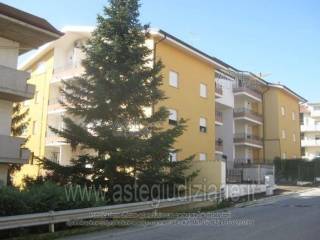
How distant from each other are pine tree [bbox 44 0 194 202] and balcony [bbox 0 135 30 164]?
2.16 m

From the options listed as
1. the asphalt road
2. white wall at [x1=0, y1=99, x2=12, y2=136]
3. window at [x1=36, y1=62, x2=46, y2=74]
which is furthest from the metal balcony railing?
the asphalt road

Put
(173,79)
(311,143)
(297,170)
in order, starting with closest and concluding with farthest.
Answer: (173,79) → (297,170) → (311,143)

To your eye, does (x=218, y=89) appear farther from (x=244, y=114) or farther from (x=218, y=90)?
(x=244, y=114)

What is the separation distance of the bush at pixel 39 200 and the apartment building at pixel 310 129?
198ft

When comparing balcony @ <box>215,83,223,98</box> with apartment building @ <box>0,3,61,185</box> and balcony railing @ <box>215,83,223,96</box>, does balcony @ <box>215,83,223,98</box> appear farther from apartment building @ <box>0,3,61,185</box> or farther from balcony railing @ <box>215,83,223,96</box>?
apartment building @ <box>0,3,61,185</box>

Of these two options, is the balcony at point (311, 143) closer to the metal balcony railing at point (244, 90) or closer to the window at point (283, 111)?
the window at point (283, 111)

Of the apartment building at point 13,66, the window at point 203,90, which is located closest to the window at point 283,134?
the window at point 203,90

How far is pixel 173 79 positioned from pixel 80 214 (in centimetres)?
1877

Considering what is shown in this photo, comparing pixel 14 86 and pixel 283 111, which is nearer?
pixel 14 86

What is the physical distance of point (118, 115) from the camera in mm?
17562

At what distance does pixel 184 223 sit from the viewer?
13.8 metres

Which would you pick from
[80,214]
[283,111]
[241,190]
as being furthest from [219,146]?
[80,214]

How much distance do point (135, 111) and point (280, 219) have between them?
23.6 ft

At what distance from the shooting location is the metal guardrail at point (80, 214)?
10664 mm
